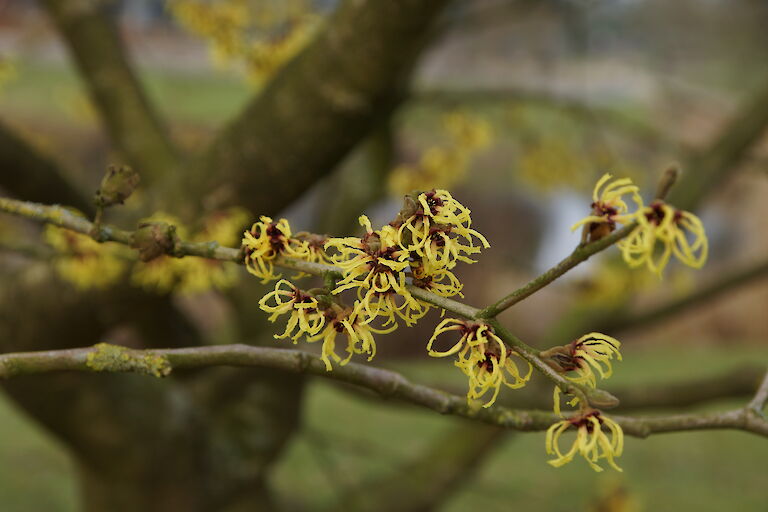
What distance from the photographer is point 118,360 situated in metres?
0.81

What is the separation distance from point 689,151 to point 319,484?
258cm

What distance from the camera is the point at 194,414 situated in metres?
2.40

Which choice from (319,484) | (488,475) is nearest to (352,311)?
(319,484)

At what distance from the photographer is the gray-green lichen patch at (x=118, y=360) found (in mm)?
797

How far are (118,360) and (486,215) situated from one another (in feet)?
27.2

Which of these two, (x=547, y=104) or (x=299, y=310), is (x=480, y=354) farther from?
(x=547, y=104)

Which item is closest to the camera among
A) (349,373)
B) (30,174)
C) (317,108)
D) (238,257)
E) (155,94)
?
(238,257)

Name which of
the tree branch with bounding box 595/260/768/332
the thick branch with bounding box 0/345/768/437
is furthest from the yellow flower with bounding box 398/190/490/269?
the tree branch with bounding box 595/260/768/332

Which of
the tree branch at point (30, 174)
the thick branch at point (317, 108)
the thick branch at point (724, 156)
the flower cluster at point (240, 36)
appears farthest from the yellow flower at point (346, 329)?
the thick branch at point (724, 156)

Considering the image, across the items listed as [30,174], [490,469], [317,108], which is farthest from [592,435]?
[490,469]

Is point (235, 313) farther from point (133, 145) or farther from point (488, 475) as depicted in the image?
point (488, 475)

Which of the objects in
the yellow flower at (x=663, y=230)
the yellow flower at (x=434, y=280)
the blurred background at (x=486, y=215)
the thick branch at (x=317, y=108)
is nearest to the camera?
the yellow flower at (x=663, y=230)

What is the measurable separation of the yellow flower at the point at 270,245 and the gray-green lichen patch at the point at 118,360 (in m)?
0.14

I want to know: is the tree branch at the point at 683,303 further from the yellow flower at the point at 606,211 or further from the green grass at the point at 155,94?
the green grass at the point at 155,94
